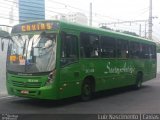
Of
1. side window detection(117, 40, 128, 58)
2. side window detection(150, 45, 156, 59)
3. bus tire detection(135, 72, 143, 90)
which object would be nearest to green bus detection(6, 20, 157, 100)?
side window detection(117, 40, 128, 58)

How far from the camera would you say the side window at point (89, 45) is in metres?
13.6

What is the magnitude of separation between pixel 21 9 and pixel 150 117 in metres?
17.5

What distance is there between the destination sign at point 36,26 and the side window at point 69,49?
0.44 meters

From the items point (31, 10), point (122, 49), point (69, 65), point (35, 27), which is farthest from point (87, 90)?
point (31, 10)

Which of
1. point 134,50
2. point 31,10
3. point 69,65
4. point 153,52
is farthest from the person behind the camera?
point 31,10

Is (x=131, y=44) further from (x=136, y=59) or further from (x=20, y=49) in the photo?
(x=20, y=49)

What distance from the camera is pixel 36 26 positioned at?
12.6 m

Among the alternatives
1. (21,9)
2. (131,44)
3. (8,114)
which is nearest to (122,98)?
(131,44)

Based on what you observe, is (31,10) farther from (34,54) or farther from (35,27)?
(34,54)

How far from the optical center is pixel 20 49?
12617 mm

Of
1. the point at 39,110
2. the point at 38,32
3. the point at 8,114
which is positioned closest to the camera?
the point at 8,114

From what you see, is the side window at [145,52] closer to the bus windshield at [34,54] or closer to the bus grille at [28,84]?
the bus windshield at [34,54]

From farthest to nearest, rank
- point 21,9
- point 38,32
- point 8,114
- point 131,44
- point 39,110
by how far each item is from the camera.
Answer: point 21,9 < point 131,44 < point 38,32 < point 39,110 < point 8,114

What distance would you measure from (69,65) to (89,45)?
69.2 inches
